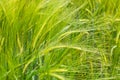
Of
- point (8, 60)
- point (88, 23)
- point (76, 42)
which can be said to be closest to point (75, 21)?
point (88, 23)

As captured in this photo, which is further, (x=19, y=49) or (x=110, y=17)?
(x=110, y=17)

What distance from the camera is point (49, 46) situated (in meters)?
1.19

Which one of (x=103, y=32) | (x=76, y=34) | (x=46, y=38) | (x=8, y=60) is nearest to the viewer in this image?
(x=8, y=60)

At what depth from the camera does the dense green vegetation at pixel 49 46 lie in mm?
1198

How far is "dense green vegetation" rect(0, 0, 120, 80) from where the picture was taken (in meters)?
1.20

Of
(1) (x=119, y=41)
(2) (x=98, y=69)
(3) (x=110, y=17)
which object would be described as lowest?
(2) (x=98, y=69)

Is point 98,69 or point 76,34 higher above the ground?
point 76,34

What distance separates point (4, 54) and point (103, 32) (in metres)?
0.47

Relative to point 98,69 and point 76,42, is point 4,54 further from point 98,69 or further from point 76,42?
point 98,69

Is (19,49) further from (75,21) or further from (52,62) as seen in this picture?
(75,21)

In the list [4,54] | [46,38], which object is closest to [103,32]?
[46,38]

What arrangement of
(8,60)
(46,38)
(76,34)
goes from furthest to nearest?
1. (76,34)
2. (46,38)
3. (8,60)

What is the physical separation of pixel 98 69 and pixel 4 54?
371mm

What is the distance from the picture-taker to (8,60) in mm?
1171
